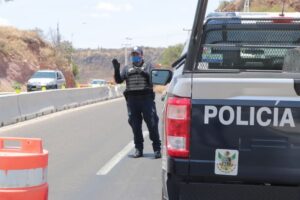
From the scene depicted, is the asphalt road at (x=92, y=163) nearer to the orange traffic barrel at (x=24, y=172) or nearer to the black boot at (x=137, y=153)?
the black boot at (x=137, y=153)

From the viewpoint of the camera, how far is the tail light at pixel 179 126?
13.0 feet

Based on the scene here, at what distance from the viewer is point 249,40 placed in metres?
6.35

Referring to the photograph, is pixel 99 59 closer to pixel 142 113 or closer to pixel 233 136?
pixel 142 113

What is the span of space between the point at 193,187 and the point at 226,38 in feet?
8.12

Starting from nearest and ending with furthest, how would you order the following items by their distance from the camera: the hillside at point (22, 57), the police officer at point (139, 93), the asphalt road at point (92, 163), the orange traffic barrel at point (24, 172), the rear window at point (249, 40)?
the orange traffic barrel at point (24, 172) → the rear window at point (249, 40) → the asphalt road at point (92, 163) → the police officer at point (139, 93) → the hillside at point (22, 57)

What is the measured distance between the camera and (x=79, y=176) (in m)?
8.67

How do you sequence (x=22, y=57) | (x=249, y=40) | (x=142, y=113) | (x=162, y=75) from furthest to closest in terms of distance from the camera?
1. (x=22, y=57)
2. (x=142, y=113)
3. (x=162, y=75)
4. (x=249, y=40)

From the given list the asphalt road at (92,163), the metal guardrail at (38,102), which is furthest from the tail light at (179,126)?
the metal guardrail at (38,102)

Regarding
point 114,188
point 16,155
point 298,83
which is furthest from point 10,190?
point 114,188

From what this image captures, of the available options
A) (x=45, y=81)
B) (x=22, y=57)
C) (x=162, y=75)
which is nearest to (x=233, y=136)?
(x=162, y=75)

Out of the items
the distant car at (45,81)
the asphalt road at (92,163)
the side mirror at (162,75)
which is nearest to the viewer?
the side mirror at (162,75)

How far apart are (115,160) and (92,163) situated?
475 mm

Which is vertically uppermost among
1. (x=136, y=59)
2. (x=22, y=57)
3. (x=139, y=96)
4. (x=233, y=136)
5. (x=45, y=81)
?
(x=22, y=57)

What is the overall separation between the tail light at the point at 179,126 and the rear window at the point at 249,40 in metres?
1.37
